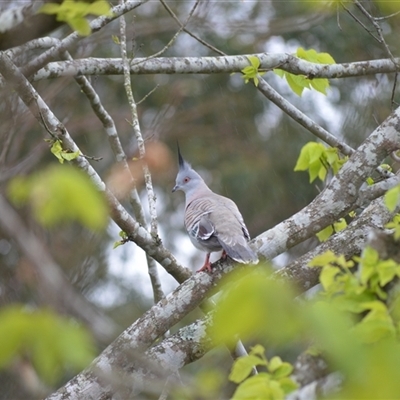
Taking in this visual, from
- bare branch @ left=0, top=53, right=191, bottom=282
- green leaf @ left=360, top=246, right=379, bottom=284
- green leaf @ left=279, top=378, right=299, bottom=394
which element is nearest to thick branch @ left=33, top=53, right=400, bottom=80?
bare branch @ left=0, top=53, right=191, bottom=282

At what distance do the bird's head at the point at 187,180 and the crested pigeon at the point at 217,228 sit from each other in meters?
0.27

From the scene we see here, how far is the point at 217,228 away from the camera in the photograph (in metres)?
4.07

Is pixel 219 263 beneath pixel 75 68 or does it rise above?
beneath

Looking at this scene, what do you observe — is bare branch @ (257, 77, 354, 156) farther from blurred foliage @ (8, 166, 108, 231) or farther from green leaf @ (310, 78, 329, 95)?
blurred foliage @ (8, 166, 108, 231)

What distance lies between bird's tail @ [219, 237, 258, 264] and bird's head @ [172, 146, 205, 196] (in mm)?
1442

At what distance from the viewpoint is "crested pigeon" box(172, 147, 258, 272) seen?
3.57m

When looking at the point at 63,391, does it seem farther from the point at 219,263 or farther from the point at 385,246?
the point at 385,246

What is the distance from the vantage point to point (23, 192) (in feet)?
5.41

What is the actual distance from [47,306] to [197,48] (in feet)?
23.7

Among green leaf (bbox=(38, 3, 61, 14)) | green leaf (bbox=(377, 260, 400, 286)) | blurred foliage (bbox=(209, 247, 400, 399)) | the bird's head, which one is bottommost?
blurred foliage (bbox=(209, 247, 400, 399))

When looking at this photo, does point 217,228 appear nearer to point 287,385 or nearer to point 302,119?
point 302,119

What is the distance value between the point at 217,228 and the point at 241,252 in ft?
1.87

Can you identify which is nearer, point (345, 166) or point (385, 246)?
point (385, 246)

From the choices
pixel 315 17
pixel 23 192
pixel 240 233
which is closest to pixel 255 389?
pixel 23 192
